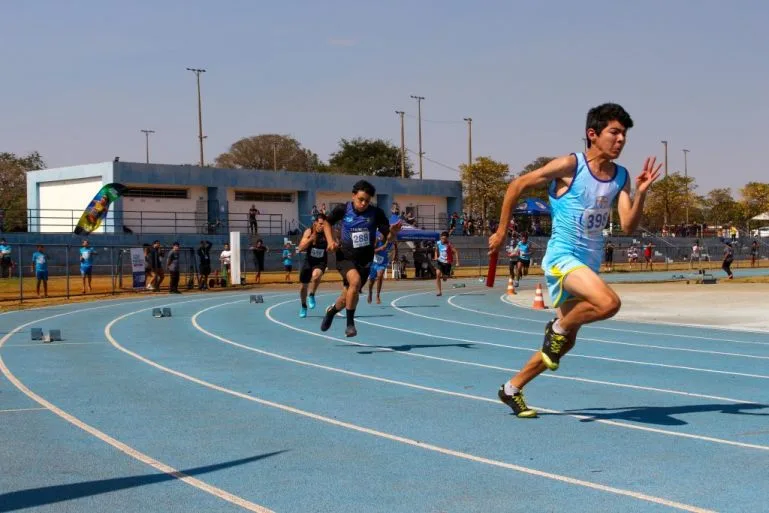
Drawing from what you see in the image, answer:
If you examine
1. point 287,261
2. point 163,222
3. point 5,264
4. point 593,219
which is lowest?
point 287,261

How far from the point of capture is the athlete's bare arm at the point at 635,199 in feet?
21.5

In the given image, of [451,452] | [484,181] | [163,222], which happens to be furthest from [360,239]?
[484,181]

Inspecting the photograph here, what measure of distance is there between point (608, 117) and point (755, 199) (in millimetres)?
95403

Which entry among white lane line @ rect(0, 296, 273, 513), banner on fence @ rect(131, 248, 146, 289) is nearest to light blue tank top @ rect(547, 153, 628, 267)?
white lane line @ rect(0, 296, 273, 513)

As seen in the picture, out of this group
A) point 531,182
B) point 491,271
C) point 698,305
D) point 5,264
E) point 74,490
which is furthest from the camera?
point 5,264

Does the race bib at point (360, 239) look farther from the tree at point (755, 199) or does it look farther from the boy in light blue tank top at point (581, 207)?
the tree at point (755, 199)

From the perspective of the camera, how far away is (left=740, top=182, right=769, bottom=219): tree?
94.3 m

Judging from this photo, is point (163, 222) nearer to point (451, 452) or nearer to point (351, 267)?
point (351, 267)

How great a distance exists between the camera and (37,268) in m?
28.2

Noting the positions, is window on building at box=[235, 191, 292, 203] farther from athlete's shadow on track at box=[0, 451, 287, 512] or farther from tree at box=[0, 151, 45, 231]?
athlete's shadow on track at box=[0, 451, 287, 512]

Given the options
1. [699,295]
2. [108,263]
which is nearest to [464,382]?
[699,295]

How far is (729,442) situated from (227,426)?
336 cm

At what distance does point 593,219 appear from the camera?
6684mm

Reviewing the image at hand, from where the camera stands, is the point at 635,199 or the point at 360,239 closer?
the point at 635,199
